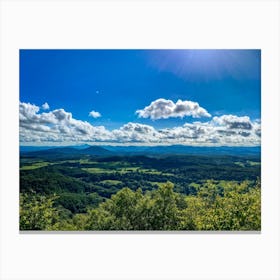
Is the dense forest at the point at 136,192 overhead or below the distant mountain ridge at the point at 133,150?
below

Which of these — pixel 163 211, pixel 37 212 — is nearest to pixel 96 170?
pixel 37 212

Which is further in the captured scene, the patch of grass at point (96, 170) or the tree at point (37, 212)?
the patch of grass at point (96, 170)

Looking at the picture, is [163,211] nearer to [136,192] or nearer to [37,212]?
[136,192]

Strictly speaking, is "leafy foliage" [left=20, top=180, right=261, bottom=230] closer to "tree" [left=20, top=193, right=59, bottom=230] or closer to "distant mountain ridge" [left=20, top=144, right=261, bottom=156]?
"tree" [left=20, top=193, right=59, bottom=230]

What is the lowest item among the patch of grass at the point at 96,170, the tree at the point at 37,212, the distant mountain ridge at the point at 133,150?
the tree at the point at 37,212

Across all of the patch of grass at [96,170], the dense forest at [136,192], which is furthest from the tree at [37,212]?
the patch of grass at [96,170]

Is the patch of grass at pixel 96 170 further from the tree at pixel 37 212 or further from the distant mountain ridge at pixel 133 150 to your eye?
the tree at pixel 37 212

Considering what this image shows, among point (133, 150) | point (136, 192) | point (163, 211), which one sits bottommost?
point (163, 211)
